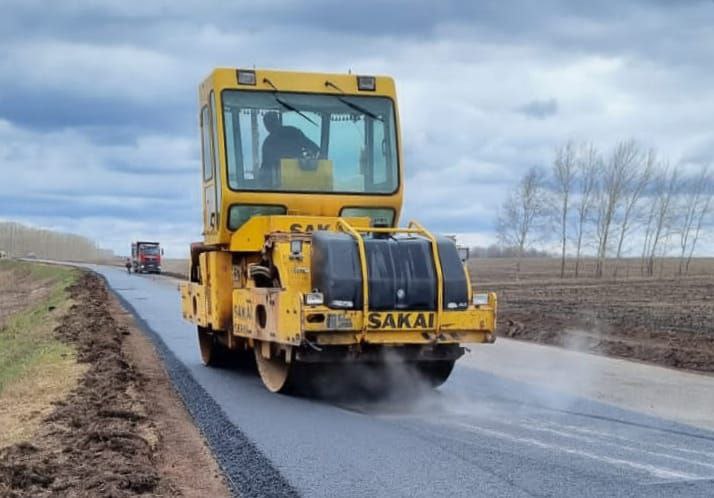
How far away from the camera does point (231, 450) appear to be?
310 inches

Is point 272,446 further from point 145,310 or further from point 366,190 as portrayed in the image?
point 145,310

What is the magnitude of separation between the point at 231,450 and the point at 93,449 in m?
1.11

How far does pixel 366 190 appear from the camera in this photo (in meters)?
11.9

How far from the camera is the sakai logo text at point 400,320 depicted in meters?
9.55

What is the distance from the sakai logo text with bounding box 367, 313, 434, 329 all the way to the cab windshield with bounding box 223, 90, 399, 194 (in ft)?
8.73

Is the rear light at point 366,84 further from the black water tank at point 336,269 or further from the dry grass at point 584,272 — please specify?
the dry grass at point 584,272

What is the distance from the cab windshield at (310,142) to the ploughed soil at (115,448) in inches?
Result: 114


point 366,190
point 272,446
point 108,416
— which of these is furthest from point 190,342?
point 272,446

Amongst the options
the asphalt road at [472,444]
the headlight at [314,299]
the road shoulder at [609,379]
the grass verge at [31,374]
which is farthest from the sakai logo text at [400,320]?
the grass verge at [31,374]

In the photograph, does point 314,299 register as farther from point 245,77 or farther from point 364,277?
point 245,77

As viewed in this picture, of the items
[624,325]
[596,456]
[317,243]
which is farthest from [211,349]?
[624,325]

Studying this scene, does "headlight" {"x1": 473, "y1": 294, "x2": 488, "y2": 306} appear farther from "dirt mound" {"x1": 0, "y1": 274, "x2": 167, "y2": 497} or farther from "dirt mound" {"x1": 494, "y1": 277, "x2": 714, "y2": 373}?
"dirt mound" {"x1": 494, "y1": 277, "x2": 714, "y2": 373}

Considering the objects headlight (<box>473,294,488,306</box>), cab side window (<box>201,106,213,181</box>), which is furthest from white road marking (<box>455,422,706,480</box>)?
cab side window (<box>201,106,213,181</box>)

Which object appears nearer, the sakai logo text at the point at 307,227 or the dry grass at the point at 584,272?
the sakai logo text at the point at 307,227
